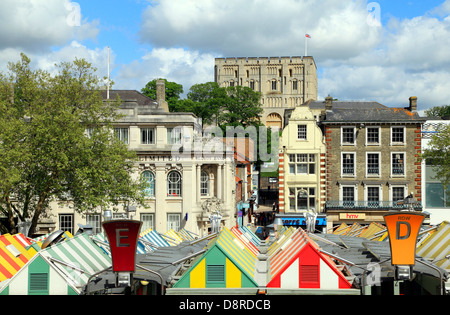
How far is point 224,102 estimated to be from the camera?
98.5 meters

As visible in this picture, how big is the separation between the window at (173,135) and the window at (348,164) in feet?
51.7

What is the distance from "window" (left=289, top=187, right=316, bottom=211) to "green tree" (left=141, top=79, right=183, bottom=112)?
45.9 meters

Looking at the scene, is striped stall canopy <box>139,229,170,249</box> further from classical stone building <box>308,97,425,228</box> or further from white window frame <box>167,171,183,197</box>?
classical stone building <box>308,97,425,228</box>

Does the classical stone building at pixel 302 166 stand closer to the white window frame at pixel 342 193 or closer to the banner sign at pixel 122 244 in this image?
the white window frame at pixel 342 193

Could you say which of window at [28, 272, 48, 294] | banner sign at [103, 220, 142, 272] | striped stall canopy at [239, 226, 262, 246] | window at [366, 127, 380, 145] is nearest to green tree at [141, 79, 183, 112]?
window at [366, 127, 380, 145]

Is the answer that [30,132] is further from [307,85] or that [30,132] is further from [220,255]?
[307,85]

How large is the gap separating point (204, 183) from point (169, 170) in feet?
12.4

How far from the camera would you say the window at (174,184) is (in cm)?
4972

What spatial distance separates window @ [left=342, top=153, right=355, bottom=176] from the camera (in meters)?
51.9

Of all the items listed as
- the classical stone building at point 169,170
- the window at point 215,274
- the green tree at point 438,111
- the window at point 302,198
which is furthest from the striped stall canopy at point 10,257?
the green tree at point 438,111

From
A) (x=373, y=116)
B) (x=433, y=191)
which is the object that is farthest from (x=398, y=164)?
(x=373, y=116)

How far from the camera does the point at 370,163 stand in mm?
51719

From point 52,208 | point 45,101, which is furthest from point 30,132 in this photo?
point 52,208
